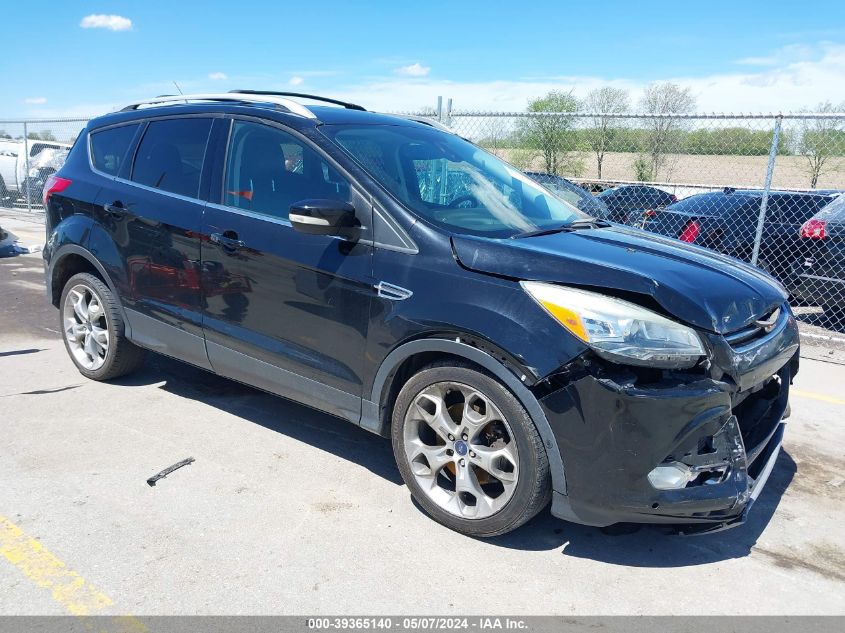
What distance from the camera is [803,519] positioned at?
3.55 meters

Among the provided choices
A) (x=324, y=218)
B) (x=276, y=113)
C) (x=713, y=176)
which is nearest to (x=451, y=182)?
(x=324, y=218)

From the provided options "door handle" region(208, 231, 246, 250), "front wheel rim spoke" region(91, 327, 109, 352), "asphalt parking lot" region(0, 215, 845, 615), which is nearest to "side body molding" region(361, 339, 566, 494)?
"asphalt parking lot" region(0, 215, 845, 615)

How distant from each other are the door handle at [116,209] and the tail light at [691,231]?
632 cm

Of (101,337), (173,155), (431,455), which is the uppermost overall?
(173,155)

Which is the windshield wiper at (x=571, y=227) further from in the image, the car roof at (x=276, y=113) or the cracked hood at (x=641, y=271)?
the car roof at (x=276, y=113)

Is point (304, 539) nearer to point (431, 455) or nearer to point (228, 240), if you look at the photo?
point (431, 455)

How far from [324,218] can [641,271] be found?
146 cm

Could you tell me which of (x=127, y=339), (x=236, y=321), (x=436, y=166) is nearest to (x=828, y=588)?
(x=436, y=166)

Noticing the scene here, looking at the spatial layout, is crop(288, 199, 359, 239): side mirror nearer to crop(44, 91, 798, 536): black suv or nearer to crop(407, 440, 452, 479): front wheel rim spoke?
crop(44, 91, 798, 536): black suv

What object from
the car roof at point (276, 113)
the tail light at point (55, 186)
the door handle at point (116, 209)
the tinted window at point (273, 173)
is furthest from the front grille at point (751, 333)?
the tail light at point (55, 186)

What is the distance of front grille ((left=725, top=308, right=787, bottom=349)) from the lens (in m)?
3.00

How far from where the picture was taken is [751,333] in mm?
3154

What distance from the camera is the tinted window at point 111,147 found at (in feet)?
15.7
